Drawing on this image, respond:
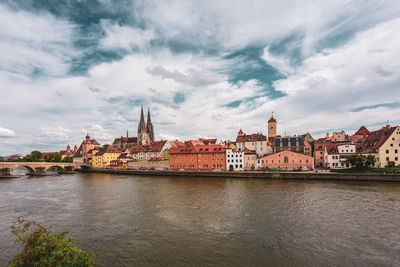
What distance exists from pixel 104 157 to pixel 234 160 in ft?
207

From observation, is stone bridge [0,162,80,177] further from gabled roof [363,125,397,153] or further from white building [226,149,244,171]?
gabled roof [363,125,397,153]

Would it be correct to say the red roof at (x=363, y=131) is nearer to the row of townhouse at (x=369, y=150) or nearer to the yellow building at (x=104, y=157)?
the row of townhouse at (x=369, y=150)

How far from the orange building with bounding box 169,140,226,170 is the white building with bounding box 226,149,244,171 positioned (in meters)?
1.20

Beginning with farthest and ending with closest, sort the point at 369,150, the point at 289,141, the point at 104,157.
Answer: the point at 104,157 → the point at 289,141 → the point at 369,150

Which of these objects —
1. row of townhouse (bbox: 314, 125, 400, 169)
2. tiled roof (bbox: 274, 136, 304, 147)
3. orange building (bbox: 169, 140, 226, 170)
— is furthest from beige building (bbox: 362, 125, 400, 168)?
orange building (bbox: 169, 140, 226, 170)

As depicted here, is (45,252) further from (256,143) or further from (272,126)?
(272,126)

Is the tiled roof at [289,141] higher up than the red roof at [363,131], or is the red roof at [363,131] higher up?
the red roof at [363,131]

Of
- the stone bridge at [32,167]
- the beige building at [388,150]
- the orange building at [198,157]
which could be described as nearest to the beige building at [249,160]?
the orange building at [198,157]

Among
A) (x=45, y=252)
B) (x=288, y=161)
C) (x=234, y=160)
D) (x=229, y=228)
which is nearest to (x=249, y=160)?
(x=234, y=160)

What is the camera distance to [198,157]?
61688 millimetres

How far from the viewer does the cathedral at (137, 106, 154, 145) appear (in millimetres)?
123025

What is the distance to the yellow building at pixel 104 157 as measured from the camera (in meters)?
90.3

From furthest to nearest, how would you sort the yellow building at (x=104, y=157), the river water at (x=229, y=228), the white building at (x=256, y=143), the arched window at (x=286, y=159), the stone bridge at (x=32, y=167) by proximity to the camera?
the yellow building at (x=104, y=157) → the white building at (x=256, y=143) → the stone bridge at (x=32, y=167) → the arched window at (x=286, y=159) → the river water at (x=229, y=228)

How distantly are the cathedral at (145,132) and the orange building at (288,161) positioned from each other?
85725mm
